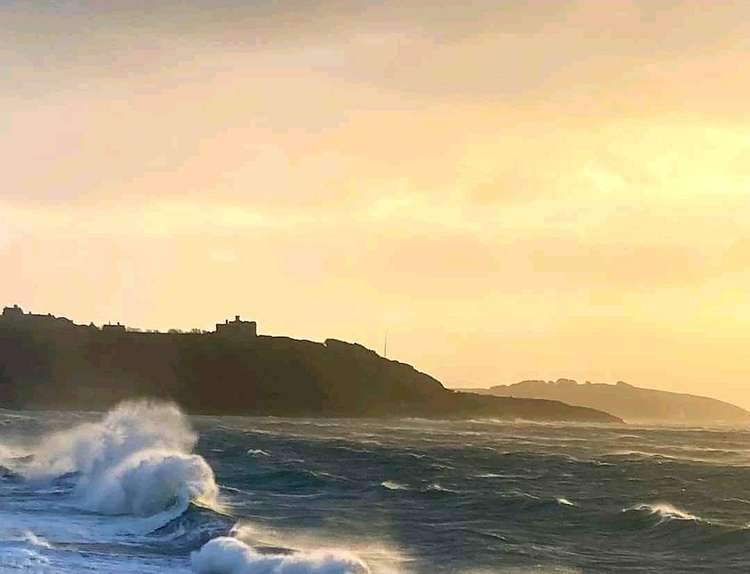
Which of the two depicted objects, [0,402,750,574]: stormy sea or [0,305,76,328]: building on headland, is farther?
[0,305,76,328]: building on headland

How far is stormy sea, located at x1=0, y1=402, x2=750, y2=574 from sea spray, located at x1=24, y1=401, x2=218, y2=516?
0.10m

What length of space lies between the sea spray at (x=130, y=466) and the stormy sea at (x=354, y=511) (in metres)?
0.10

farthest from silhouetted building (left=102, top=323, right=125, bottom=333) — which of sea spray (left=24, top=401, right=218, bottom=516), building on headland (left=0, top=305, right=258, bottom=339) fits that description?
sea spray (left=24, top=401, right=218, bottom=516)

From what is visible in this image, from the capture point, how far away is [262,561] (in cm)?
2384

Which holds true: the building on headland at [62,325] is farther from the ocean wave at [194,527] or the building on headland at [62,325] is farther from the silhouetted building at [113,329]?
the ocean wave at [194,527]

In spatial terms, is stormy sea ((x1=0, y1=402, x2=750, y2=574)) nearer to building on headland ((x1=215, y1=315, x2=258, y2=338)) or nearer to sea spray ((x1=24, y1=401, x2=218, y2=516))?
sea spray ((x1=24, y1=401, x2=218, y2=516))

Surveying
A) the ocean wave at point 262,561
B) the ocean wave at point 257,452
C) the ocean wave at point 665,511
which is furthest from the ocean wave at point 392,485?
the ocean wave at point 257,452

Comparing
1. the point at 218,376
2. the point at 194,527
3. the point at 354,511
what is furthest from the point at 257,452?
the point at 218,376

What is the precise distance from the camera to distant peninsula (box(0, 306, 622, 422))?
166375mm

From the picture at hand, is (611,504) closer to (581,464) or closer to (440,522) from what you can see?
(440,522)

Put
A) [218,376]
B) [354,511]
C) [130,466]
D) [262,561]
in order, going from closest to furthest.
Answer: [262,561]
[354,511]
[130,466]
[218,376]

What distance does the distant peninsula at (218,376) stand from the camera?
166m

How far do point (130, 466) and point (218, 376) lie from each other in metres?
133

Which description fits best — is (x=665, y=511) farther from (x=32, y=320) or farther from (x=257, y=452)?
(x=32, y=320)
